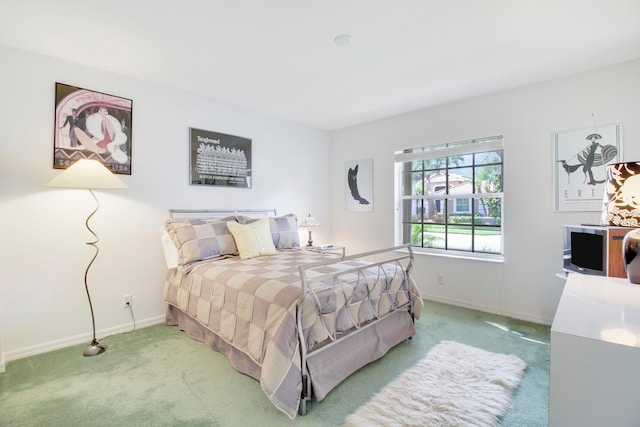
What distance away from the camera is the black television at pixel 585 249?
2.20 m

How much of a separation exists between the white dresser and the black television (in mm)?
1534

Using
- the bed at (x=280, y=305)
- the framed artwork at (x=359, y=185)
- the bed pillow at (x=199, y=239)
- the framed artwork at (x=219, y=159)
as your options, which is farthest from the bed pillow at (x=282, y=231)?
the framed artwork at (x=359, y=185)

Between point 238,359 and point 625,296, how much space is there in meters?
2.19

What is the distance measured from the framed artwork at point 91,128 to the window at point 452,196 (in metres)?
3.20

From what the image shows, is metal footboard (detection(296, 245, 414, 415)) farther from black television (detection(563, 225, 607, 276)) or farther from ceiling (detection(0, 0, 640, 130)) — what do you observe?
ceiling (detection(0, 0, 640, 130))

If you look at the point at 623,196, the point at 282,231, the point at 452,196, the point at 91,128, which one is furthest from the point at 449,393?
the point at 91,128

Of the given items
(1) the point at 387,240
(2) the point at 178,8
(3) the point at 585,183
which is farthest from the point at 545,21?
(1) the point at 387,240

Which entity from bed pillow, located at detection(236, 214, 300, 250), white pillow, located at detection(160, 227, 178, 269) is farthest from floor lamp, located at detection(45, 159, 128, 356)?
bed pillow, located at detection(236, 214, 300, 250)

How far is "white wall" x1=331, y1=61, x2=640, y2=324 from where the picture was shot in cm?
269

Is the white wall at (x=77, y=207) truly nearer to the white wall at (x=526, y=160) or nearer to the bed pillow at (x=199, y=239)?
the bed pillow at (x=199, y=239)

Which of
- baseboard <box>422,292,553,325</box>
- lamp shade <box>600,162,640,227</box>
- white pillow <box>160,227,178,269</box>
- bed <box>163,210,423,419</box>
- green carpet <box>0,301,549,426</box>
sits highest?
lamp shade <box>600,162,640,227</box>

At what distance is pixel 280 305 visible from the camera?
1764mm

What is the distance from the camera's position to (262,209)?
4008mm

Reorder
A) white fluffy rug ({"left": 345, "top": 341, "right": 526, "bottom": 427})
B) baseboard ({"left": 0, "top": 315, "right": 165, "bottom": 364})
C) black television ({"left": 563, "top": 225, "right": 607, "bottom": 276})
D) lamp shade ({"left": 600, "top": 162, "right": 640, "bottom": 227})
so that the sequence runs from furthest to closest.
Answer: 1. baseboard ({"left": 0, "top": 315, "right": 165, "bottom": 364})
2. black television ({"left": 563, "top": 225, "right": 607, "bottom": 276})
3. white fluffy rug ({"left": 345, "top": 341, "right": 526, "bottom": 427})
4. lamp shade ({"left": 600, "top": 162, "right": 640, "bottom": 227})
